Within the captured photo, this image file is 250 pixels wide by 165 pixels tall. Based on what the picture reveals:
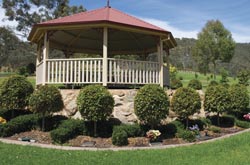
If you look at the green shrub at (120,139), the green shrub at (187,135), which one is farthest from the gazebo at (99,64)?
the green shrub at (187,135)

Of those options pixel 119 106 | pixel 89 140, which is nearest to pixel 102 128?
pixel 89 140

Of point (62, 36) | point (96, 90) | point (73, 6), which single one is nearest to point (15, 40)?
point (73, 6)

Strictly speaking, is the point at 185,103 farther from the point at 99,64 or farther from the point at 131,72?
the point at 99,64

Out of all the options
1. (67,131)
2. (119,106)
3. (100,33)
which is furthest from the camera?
(100,33)

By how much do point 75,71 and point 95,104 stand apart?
2.64 m

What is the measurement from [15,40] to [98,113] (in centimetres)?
3932

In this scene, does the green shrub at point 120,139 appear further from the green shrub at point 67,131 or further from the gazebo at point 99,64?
the gazebo at point 99,64

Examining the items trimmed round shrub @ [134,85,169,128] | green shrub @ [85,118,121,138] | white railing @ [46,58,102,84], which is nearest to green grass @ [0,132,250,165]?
trimmed round shrub @ [134,85,169,128]

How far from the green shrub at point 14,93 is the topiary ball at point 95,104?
239 centimetres

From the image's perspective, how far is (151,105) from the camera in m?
9.45

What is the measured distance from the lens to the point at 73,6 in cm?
3869

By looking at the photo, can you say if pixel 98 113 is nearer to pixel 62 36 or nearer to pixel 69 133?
pixel 69 133

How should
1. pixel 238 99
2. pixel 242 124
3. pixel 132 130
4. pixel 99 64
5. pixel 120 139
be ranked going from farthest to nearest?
pixel 238 99 → pixel 242 124 → pixel 99 64 → pixel 132 130 → pixel 120 139

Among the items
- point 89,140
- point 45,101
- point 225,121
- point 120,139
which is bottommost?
point 89,140
